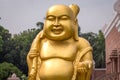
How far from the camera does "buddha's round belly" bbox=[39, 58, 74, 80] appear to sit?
493 cm

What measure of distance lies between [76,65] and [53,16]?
73 centimetres

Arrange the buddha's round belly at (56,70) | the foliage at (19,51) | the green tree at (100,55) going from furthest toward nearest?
the green tree at (100,55), the foliage at (19,51), the buddha's round belly at (56,70)

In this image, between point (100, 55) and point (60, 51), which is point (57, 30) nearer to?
point (60, 51)

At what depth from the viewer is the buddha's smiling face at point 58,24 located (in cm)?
501

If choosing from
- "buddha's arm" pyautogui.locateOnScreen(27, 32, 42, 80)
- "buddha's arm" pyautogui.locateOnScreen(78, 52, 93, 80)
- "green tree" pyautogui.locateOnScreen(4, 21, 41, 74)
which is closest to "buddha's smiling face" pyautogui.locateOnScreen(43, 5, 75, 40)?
"buddha's arm" pyautogui.locateOnScreen(27, 32, 42, 80)

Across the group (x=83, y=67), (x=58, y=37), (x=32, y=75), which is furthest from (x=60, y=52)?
(x=32, y=75)

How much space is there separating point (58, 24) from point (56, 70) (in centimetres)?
61

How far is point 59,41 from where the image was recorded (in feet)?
16.8

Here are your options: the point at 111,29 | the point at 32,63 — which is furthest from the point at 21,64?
the point at 32,63

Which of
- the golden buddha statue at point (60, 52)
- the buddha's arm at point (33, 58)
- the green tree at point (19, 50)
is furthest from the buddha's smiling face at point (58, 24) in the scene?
the green tree at point (19, 50)

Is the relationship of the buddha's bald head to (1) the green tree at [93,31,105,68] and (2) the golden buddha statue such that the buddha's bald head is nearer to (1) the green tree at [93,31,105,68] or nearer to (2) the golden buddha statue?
(2) the golden buddha statue

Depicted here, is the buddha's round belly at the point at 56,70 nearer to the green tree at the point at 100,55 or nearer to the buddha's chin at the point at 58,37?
the buddha's chin at the point at 58,37

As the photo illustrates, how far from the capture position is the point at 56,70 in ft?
16.2

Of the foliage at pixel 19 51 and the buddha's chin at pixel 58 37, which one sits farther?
the foliage at pixel 19 51
